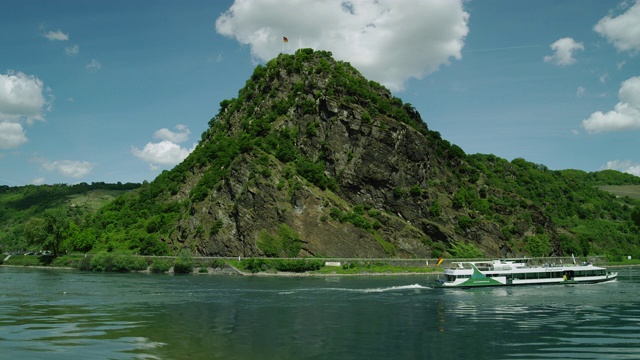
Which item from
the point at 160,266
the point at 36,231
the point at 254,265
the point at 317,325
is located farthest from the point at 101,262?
the point at 317,325

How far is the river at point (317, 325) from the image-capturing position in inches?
1212

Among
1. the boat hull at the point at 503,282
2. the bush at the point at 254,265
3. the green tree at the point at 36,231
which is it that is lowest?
the boat hull at the point at 503,282

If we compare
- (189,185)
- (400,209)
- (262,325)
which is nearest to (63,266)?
(189,185)

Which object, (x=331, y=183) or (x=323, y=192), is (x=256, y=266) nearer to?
(x=323, y=192)

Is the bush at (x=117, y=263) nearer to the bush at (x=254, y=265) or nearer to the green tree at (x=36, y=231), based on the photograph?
the green tree at (x=36, y=231)

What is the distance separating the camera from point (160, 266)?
119 metres

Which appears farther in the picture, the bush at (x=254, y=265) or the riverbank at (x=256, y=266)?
the riverbank at (x=256, y=266)

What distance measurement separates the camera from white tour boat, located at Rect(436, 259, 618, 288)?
251 ft

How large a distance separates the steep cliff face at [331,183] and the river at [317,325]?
186 ft

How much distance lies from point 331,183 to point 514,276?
73.1 m

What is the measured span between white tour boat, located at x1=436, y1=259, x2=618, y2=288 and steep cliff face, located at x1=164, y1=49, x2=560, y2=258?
4677cm

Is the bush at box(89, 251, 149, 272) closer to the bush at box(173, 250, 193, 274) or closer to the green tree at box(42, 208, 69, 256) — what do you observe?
the bush at box(173, 250, 193, 274)

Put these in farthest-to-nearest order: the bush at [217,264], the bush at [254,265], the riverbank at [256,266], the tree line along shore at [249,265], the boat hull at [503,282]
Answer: the bush at [217,264] → the tree line along shore at [249,265] → the riverbank at [256,266] → the bush at [254,265] → the boat hull at [503,282]

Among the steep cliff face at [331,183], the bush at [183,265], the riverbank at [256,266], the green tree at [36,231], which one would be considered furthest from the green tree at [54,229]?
the bush at [183,265]
